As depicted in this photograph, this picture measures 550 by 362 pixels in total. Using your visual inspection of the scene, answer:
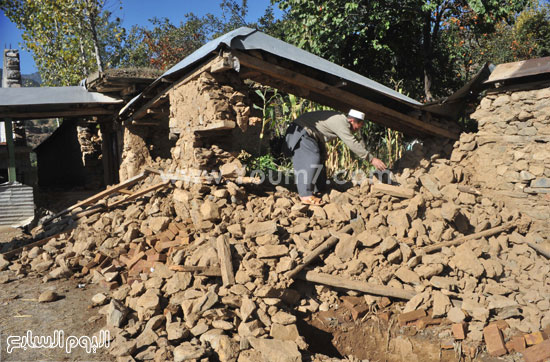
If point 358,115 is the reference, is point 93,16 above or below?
above

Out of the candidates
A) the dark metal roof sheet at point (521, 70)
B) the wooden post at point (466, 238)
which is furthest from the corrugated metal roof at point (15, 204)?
the dark metal roof sheet at point (521, 70)

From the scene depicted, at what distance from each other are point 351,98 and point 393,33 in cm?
431

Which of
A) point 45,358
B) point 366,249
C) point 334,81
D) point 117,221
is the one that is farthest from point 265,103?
point 45,358

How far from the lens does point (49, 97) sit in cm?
734

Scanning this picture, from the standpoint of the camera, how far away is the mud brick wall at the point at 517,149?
198 inches

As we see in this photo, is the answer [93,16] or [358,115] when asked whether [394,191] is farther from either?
[93,16]

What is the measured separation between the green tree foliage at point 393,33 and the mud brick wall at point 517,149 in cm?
285

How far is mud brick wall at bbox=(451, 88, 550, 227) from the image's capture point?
5.04 metres

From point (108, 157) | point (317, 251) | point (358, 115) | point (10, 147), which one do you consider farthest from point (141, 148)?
point (317, 251)

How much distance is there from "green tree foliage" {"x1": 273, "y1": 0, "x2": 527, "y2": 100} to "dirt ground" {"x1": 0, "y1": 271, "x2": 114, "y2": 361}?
6494 mm

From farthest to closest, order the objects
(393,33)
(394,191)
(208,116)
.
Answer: (393,33), (394,191), (208,116)

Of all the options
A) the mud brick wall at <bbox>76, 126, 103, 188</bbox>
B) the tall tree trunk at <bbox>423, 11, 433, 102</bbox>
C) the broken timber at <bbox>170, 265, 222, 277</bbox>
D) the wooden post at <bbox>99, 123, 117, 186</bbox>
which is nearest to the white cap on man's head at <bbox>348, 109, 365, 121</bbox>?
the broken timber at <bbox>170, 265, 222, 277</bbox>

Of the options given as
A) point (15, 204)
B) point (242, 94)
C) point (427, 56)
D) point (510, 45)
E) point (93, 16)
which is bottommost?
point (15, 204)

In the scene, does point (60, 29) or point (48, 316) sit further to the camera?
point (60, 29)
